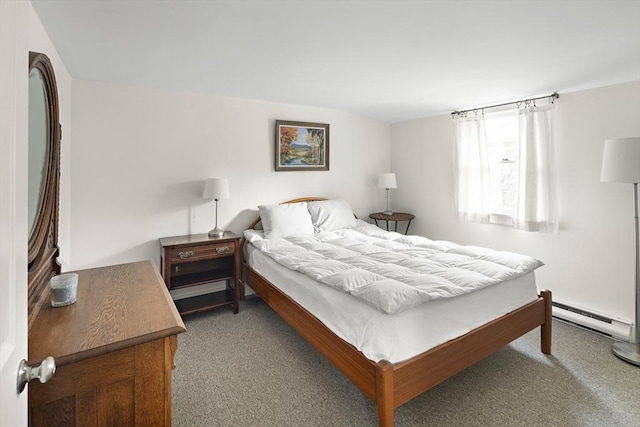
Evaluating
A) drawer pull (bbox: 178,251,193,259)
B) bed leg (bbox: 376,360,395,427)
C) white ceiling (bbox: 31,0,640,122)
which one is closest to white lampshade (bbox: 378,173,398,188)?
white ceiling (bbox: 31,0,640,122)

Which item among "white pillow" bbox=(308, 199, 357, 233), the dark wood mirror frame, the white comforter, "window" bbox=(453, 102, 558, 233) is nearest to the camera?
the dark wood mirror frame

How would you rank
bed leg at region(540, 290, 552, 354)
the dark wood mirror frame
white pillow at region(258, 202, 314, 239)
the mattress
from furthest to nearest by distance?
white pillow at region(258, 202, 314, 239), bed leg at region(540, 290, 552, 354), the mattress, the dark wood mirror frame

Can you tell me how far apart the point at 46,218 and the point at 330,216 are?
278 centimetres

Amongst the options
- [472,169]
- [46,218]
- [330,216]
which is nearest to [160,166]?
[46,218]

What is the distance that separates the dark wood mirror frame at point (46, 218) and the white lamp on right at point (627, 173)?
3598 millimetres

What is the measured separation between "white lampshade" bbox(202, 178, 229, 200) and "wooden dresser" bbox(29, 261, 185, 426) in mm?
1980

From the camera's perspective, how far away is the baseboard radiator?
2.79 meters

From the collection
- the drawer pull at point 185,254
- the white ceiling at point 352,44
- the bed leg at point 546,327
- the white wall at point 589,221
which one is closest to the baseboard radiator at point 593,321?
the white wall at point 589,221

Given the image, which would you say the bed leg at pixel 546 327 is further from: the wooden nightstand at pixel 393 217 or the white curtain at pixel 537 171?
the wooden nightstand at pixel 393 217

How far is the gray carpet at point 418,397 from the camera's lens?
189cm

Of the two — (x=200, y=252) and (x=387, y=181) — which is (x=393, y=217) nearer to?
(x=387, y=181)

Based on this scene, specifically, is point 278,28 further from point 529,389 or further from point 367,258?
point 529,389

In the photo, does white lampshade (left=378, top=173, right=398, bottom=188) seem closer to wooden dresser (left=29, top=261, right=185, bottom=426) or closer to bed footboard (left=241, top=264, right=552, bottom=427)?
bed footboard (left=241, top=264, right=552, bottom=427)

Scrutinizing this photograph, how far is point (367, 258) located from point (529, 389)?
1.35 m
